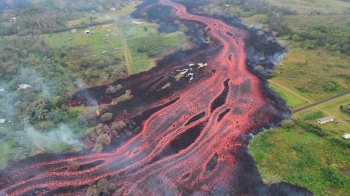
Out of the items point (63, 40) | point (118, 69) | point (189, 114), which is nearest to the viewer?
point (189, 114)

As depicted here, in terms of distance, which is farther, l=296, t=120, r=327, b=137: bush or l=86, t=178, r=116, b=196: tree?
l=296, t=120, r=327, b=137: bush

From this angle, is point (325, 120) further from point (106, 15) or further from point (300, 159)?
point (106, 15)

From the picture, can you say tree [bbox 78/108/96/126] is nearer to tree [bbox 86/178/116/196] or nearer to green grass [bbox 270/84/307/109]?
tree [bbox 86/178/116/196]

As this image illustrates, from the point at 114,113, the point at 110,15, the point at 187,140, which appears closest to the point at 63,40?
the point at 110,15

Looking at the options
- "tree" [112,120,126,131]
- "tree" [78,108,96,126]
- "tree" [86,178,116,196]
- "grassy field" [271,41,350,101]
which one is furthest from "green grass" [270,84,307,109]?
"tree" [78,108,96,126]

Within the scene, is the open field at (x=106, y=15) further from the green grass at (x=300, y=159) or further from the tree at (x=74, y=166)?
the green grass at (x=300, y=159)

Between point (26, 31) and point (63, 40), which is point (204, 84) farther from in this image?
point (26, 31)
